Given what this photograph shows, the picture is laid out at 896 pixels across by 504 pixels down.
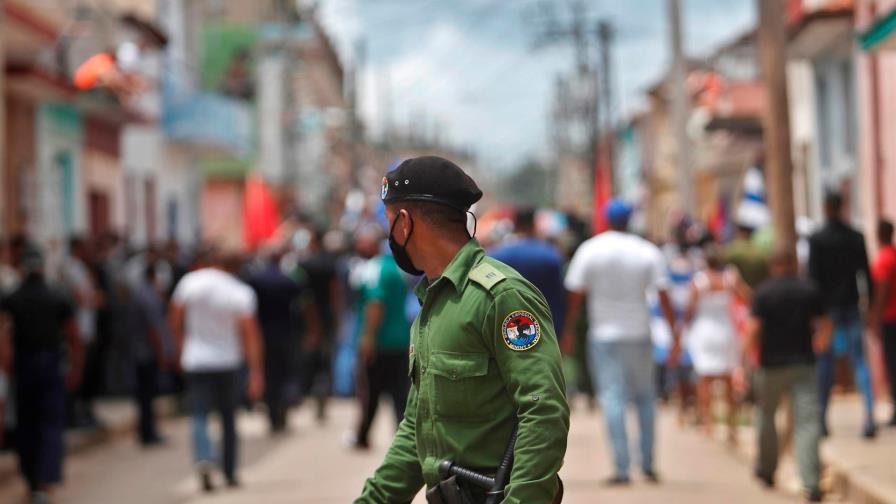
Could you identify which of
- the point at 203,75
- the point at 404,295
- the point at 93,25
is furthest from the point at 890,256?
the point at 203,75

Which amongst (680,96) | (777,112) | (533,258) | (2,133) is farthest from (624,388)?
(680,96)

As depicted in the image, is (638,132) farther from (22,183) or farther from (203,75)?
(22,183)

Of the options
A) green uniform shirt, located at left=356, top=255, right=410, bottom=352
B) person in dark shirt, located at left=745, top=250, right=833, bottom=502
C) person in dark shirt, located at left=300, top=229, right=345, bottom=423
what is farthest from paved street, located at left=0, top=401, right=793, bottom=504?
person in dark shirt, located at left=300, top=229, right=345, bottom=423

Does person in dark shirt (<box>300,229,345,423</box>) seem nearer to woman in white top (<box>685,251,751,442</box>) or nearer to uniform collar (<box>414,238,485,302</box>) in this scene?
woman in white top (<box>685,251,751,442</box>)

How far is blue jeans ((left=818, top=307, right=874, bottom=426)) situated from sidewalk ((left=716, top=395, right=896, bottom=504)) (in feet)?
0.99

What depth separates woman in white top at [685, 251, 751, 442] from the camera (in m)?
15.8

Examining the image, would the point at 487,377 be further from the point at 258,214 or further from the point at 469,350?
the point at 258,214

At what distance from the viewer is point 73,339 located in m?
13.5

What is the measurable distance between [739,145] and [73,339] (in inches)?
1399

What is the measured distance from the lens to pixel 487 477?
4.67 m

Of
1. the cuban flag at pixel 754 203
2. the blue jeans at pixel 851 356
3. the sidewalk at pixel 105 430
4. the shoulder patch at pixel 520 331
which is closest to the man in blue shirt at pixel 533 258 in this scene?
the blue jeans at pixel 851 356

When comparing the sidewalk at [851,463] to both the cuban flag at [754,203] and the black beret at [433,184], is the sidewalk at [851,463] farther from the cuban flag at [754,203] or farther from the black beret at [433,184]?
the cuban flag at [754,203]

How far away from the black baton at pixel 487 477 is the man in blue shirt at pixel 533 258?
787cm

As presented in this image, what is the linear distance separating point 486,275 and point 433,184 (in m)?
0.29
